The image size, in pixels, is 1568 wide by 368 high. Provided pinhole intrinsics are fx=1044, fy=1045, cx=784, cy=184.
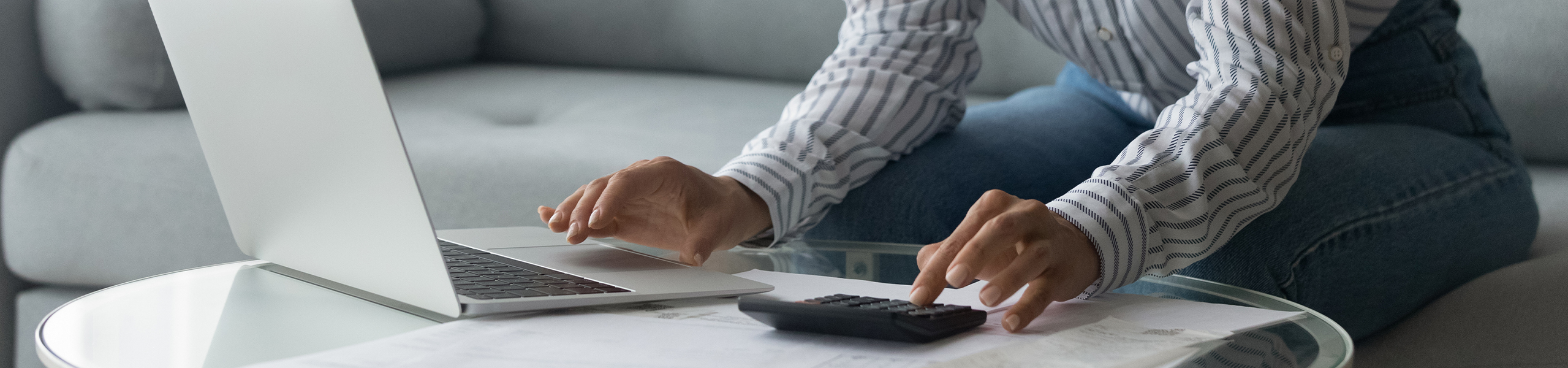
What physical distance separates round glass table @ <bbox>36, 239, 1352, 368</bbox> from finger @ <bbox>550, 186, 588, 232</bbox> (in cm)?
6

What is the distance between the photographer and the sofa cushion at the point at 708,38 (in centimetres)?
135

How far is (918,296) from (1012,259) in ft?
0.21

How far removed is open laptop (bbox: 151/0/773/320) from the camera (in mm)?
366

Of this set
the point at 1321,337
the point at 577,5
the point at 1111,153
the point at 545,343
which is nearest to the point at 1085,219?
the point at 1321,337

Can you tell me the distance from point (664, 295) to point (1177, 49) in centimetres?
48

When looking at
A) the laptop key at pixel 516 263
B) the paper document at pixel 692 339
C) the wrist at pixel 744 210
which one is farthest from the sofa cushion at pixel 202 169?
the paper document at pixel 692 339

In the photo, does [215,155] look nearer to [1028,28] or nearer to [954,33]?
[954,33]

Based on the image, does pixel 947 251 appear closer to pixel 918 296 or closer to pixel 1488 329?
pixel 918 296

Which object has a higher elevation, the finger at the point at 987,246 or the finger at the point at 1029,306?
the finger at the point at 987,246

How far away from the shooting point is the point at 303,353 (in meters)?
0.38

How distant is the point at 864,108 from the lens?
0.76m

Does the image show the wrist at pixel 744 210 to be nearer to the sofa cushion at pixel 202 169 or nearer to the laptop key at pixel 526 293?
the laptop key at pixel 526 293

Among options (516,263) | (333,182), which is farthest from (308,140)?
(516,263)

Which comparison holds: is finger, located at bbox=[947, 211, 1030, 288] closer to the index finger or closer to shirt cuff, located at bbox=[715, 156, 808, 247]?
the index finger
